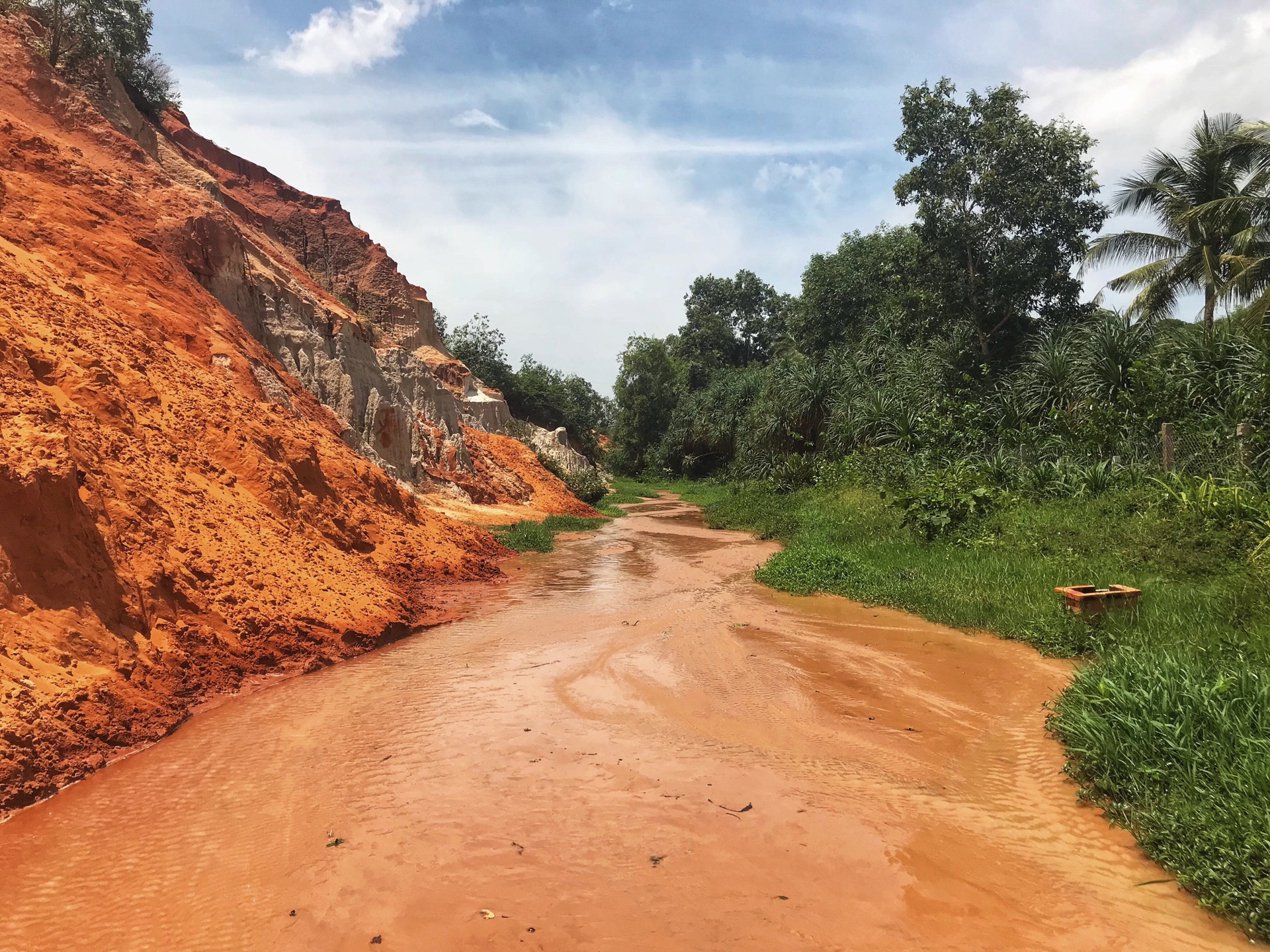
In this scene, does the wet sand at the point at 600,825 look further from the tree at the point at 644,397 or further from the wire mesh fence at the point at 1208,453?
the tree at the point at 644,397

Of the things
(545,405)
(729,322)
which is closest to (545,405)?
(545,405)

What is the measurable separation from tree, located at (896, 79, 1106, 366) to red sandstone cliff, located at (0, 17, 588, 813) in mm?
15404

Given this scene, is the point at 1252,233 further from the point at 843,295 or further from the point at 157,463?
the point at 157,463

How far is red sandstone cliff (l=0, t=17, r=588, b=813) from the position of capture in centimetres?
494

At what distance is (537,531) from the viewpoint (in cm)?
1647

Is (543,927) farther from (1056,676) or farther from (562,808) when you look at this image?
(1056,676)

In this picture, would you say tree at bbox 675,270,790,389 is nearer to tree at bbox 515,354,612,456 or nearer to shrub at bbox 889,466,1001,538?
tree at bbox 515,354,612,456

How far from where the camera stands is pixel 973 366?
19.9 meters

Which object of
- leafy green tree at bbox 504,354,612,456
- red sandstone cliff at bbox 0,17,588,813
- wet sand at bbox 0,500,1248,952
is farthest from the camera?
leafy green tree at bbox 504,354,612,456

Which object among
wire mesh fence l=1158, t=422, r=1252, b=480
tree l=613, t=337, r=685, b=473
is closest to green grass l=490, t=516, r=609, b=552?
wire mesh fence l=1158, t=422, r=1252, b=480

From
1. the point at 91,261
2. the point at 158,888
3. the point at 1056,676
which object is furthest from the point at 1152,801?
the point at 91,261

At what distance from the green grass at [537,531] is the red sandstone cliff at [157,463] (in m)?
1.55

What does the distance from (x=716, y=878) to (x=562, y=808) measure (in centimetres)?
102

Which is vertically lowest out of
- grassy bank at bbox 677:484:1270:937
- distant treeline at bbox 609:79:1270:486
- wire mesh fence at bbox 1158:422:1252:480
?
grassy bank at bbox 677:484:1270:937
